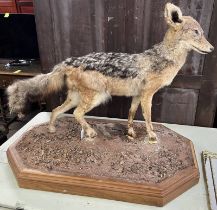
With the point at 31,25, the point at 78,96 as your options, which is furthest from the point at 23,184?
the point at 31,25

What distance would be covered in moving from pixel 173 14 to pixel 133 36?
366 millimetres

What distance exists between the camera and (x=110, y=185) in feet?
3.04

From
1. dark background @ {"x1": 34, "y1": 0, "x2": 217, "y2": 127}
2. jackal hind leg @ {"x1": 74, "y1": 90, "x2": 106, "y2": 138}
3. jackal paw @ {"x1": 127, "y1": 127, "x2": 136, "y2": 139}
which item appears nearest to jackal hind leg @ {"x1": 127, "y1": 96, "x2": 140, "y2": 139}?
jackal paw @ {"x1": 127, "y1": 127, "x2": 136, "y2": 139}

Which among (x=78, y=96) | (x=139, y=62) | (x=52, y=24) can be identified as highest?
(x=52, y=24)

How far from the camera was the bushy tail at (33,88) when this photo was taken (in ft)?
3.63

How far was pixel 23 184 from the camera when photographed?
100 centimetres

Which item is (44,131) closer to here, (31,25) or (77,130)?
(77,130)

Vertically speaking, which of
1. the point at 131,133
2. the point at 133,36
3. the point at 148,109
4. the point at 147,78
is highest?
the point at 133,36

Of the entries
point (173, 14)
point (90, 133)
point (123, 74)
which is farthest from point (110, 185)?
point (173, 14)

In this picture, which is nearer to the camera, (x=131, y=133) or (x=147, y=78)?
→ (x=147, y=78)

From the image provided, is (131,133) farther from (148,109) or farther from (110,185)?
(110,185)

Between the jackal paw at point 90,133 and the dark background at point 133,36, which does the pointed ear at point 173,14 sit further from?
the jackal paw at point 90,133

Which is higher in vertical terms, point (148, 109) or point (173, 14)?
point (173, 14)

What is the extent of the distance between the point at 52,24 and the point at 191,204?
1.02 metres
